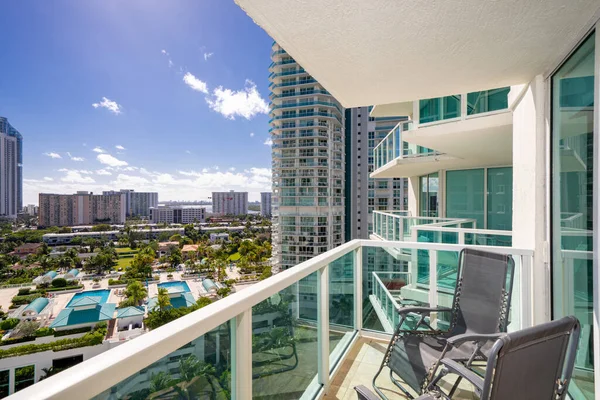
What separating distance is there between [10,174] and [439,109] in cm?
6280

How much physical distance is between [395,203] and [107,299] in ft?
133

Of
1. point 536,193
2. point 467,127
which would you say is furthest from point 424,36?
point 467,127

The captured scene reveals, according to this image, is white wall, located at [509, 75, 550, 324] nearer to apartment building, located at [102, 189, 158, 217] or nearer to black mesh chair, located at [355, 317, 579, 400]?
black mesh chair, located at [355, 317, 579, 400]

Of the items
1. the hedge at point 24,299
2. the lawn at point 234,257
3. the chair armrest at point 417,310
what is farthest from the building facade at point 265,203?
the chair armrest at point 417,310

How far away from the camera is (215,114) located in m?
79.3

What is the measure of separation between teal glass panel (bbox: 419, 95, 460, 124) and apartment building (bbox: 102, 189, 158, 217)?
257 ft

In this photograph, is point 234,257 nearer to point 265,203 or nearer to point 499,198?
point 265,203

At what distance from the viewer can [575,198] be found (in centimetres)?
218

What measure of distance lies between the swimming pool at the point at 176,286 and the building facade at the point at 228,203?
44.3 m

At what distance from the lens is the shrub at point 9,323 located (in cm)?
2986

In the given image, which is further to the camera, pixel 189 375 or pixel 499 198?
pixel 499 198

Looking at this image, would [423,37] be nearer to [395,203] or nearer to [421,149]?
[421,149]

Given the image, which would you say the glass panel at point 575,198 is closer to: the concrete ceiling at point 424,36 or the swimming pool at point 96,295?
the concrete ceiling at point 424,36

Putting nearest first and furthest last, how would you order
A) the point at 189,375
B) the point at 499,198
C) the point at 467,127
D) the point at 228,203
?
the point at 189,375, the point at 467,127, the point at 499,198, the point at 228,203
